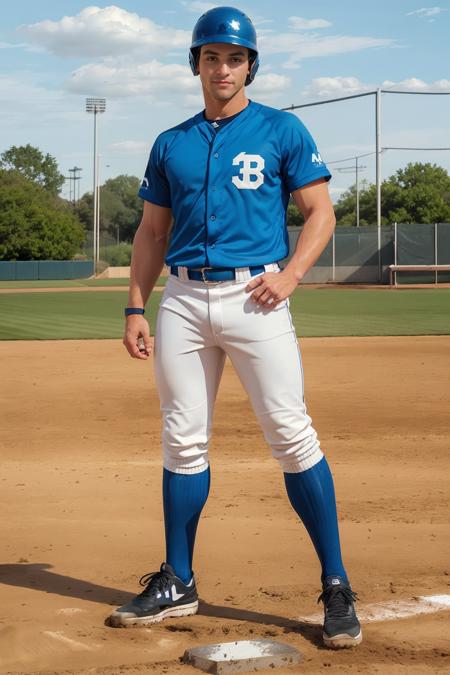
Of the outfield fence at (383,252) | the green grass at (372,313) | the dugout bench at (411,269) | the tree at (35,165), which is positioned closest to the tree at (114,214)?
the tree at (35,165)

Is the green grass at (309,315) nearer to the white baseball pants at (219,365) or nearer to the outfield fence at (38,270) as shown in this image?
the white baseball pants at (219,365)

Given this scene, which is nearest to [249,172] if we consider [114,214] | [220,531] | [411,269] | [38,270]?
[220,531]

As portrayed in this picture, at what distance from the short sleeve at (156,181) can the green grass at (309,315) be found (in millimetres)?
12355

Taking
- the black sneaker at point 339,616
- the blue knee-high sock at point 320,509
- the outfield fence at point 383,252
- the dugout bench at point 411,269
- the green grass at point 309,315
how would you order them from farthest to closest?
the outfield fence at point 383,252, the dugout bench at point 411,269, the green grass at point 309,315, the blue knee-high sock at point 320,509, the black sneaker at point 339,616

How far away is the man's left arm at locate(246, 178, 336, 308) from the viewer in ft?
11.6

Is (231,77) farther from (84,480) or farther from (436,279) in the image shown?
(436,279)

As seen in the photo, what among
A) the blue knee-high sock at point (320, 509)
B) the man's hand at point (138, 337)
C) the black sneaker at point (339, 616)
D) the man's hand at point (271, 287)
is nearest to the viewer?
the black sneaker at point (339, 616)

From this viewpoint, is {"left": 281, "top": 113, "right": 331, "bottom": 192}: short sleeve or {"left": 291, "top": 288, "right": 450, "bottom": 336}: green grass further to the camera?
{"left": 291, "top": 288, "right": 450, "bottom": 336}: green grass

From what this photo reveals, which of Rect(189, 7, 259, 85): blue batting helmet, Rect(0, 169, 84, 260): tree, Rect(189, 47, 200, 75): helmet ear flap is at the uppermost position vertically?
Rect(0, 169, 84, 260): tree

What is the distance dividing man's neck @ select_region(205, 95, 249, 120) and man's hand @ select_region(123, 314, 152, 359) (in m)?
0.80

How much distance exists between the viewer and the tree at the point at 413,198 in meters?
80.3

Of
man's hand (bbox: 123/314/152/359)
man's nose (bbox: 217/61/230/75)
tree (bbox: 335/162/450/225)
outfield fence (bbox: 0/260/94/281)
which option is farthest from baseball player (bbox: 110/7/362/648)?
tree (bbox: 335/162/450/225)

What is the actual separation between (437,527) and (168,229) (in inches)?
79.8

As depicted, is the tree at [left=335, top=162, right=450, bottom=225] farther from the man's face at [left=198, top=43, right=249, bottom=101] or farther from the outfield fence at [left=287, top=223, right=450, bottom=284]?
the man's face at [left=198, top=43, right=249, bottom=101]
